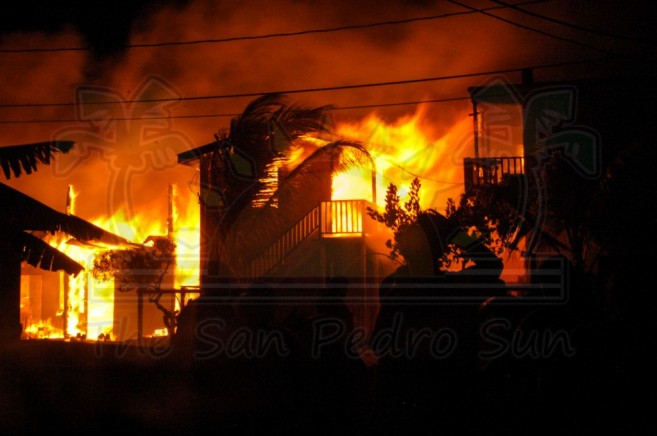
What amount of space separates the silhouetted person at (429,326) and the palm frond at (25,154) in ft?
15.6

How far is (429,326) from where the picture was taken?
10.2 meters

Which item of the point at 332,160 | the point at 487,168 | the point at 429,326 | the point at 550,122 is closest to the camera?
the point at 429,326

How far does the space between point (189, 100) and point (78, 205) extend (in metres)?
4.38

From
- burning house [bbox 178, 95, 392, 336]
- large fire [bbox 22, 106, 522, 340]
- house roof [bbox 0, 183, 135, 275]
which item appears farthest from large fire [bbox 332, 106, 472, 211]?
house roof [bbox 0, 183, 135, 275]

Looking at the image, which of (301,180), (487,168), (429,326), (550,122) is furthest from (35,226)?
(550,122)

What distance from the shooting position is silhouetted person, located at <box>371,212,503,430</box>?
948 cm

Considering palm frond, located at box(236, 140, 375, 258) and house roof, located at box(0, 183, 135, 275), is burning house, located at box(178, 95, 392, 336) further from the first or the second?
house roof, located at box(0, 183, 135, 275)

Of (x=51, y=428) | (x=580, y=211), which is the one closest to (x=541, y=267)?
(x=580, y=211)

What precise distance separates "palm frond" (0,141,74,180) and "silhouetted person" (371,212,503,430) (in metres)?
4.76

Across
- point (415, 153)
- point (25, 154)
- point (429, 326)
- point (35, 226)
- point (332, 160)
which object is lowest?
point (429, 326)

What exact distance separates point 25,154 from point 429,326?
5624 millimetres

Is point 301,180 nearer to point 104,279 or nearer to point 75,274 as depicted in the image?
point 75,274

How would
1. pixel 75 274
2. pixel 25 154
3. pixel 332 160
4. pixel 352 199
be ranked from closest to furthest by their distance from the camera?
pixel 25 154 → pixel 75 274 → pixel 332 160 → pixel 352 199

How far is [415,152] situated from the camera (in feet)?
48.2
